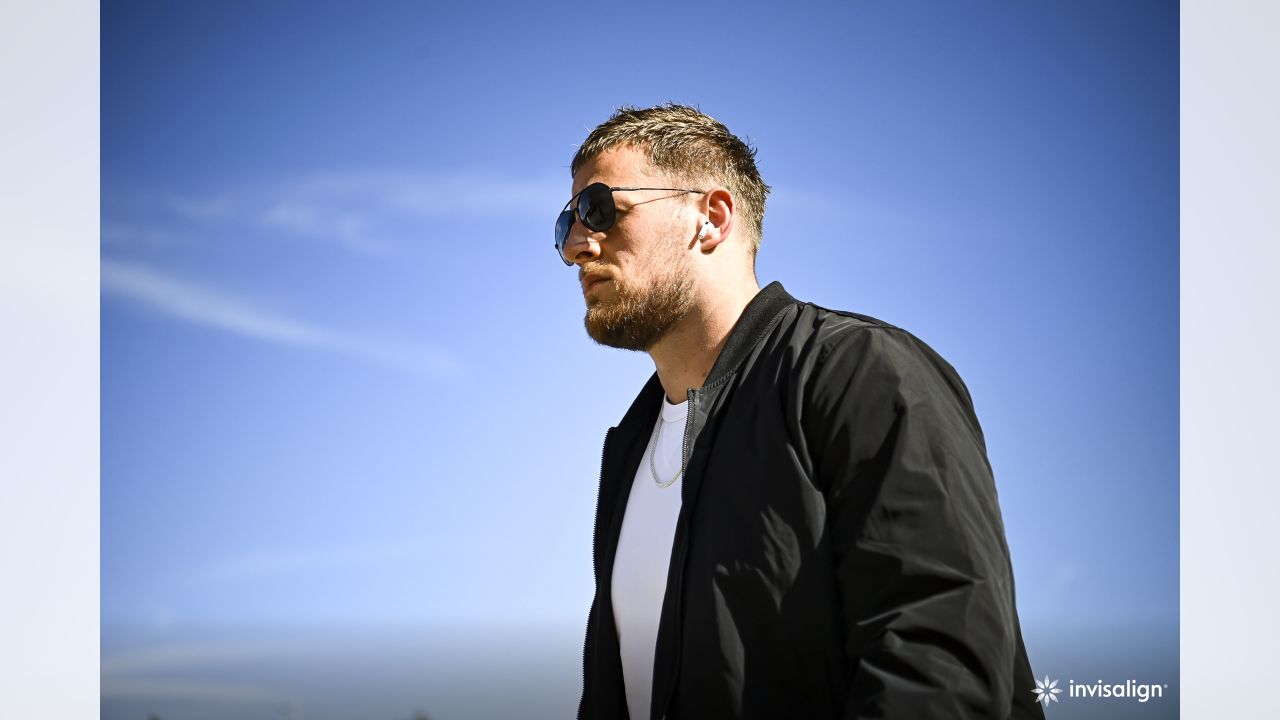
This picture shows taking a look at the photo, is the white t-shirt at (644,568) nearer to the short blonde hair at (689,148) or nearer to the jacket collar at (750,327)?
the jacket collar at (750,327)

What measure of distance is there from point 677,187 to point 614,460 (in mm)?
693

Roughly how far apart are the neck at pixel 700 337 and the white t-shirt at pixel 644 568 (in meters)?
0.08

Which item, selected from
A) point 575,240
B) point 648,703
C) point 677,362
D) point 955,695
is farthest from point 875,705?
point 575,240

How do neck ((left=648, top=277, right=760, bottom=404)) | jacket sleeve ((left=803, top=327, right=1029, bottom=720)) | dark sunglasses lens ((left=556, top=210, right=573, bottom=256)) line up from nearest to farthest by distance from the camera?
jacket sleeve ((left=803, top=327, right=1029, bottom=720)) < neck ((left=648, top=277, right=760, bottom=404)) < dark sunglasses lens ((left=556, top=210, right=573, bottom=256))

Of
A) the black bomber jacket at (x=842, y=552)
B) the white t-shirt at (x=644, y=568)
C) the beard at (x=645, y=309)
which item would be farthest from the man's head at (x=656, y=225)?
the black bomber jacket at (x=842, y=552)

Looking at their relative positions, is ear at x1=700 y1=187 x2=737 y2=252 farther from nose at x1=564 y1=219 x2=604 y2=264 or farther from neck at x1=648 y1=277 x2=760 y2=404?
nose at x1=564 y1=219 x2=604 y2=264

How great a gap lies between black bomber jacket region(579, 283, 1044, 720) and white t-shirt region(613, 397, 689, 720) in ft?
0.59

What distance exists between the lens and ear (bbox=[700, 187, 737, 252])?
2.29 m

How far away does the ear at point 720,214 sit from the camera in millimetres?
2293

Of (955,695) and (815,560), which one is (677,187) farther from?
(955,695)

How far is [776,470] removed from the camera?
1.69m

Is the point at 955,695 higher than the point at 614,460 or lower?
lower

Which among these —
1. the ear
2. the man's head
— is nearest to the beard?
the man's head

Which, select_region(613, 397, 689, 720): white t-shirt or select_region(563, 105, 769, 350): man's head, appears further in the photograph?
select_region(563, 105, 769, 350): man's head
